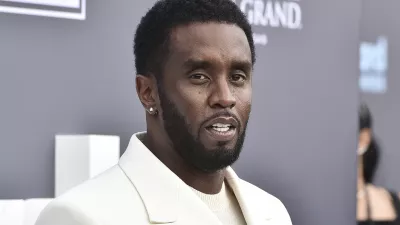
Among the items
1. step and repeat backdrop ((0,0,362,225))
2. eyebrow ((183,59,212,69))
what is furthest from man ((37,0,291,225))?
step and repeat backdrop ((0,0,362,225))

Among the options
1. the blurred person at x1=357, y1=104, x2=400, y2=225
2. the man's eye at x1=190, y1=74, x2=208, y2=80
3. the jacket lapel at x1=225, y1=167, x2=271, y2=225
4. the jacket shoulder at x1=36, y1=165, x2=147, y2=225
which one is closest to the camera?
the jacket shoulder at x1=36, y1=165, x2=147, y2=225

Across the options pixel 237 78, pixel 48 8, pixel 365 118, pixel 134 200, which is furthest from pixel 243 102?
pixel 365 118

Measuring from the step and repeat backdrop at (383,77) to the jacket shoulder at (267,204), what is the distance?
1876 millimetres

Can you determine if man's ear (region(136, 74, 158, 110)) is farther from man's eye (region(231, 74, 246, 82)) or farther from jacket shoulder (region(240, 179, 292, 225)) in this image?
jacket shoulder (region(240, 179, 292, 225))

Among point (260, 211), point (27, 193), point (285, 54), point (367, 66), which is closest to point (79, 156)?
point (27, 193)

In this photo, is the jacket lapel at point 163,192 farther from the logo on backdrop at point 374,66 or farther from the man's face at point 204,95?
the logo on backdrop at point 374,66

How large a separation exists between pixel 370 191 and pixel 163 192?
2302 millimetres

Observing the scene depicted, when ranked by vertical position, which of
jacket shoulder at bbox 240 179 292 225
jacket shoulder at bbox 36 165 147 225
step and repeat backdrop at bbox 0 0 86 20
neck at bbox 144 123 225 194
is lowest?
jacket shoulder at bbox 240 179 292 225

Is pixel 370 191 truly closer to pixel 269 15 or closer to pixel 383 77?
pixel 383 77

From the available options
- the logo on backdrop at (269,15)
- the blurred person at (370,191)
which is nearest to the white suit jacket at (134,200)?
the logo on backdrop at (269,15)

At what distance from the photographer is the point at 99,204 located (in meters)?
1.16

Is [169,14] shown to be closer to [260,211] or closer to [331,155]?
[260,211]

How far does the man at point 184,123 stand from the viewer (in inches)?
47.9

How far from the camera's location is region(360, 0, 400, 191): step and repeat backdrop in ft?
10.9
